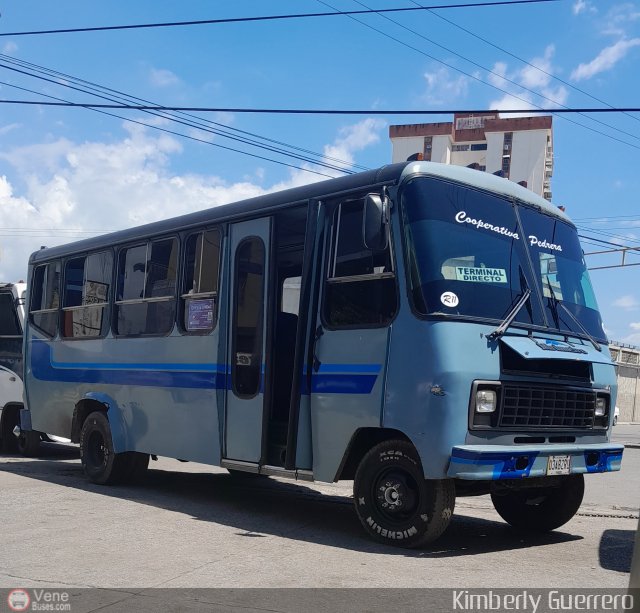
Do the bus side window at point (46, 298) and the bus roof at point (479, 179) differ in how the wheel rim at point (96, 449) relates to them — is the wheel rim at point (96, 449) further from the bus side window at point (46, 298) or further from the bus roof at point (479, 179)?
the bus roof at point (479, 179)

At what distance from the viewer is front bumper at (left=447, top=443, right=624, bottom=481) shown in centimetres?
633

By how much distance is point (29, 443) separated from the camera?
13.8 meters

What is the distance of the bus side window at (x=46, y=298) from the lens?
38.3 feet

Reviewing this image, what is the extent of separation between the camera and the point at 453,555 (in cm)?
676

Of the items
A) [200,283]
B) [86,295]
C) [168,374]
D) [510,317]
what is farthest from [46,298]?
[510,317]

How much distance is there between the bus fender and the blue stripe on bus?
0.23 metres

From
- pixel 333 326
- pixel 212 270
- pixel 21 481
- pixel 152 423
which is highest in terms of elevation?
pixel 212 270

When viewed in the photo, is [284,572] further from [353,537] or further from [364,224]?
[364,224]

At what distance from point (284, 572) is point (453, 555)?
1.54 meters

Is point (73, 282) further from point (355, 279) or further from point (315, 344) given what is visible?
point (355, 279)

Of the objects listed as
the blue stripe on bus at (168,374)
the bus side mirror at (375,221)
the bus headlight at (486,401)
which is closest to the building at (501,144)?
the blue stripe on bus at (168,374)

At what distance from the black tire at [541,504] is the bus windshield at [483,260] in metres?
1.50

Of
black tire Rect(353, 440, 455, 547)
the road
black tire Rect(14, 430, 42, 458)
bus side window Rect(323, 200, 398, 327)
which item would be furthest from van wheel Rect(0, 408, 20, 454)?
black tire Rect(353, 440, 455, 547)

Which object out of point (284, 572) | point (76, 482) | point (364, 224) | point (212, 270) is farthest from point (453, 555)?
point (76, 482)
